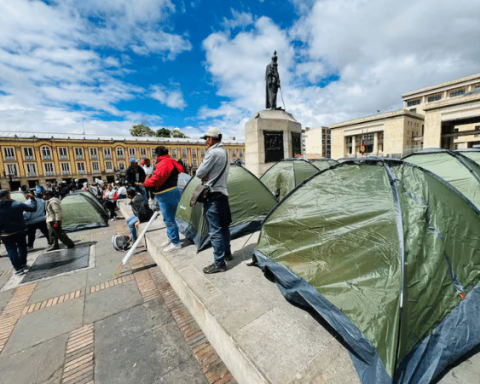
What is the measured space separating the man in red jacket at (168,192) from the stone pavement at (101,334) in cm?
83

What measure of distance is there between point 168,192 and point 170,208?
12.8 inches

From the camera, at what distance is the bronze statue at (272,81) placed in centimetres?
1081

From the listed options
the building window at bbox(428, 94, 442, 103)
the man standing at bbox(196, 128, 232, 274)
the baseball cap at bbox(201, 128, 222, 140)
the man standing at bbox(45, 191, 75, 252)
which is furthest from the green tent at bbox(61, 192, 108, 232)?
the building window at bbox(428, 94, 442, 103)

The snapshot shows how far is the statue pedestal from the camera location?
9.84 metres

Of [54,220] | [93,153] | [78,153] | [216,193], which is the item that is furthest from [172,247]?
[78,153]

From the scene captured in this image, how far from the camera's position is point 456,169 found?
4.43m

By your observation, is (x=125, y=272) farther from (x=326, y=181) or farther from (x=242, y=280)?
(x=326, y=181)

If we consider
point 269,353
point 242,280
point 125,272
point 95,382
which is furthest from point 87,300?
point 269,353

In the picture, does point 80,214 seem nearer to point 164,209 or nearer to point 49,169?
point 164,209

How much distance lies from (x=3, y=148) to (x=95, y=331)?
186 ft

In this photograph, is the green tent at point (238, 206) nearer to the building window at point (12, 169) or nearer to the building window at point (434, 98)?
the building window at point (12, 169)

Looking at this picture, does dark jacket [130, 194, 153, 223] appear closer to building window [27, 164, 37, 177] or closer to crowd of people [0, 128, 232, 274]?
crowd of people [0, 128, 232, 274]

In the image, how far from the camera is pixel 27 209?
4926 millimetres

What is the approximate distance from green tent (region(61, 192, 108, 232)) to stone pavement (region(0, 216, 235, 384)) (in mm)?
4127
